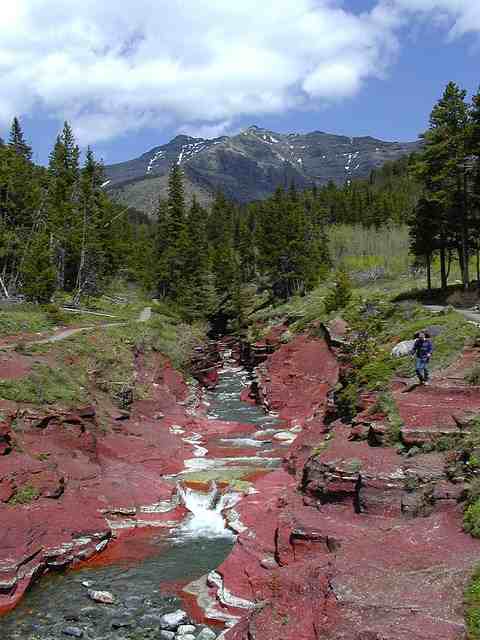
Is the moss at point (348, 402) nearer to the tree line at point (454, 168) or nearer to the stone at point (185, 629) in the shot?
the stone at point (185, 629)

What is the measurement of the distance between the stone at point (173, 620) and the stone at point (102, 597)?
5.58ft

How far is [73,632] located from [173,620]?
2339 mm

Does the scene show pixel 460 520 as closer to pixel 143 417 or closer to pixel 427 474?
pixel 427 474

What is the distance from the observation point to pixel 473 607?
33.9 feet

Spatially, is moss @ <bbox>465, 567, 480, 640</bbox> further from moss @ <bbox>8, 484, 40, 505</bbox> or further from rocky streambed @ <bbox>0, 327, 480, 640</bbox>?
moss @ <bbox>8, 484, 40, 505</bbox>

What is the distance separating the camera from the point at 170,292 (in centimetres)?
6831

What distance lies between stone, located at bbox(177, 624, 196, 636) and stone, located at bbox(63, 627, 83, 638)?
229 cm

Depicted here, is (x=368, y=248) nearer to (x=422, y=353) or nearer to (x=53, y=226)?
(x=53, y=226)

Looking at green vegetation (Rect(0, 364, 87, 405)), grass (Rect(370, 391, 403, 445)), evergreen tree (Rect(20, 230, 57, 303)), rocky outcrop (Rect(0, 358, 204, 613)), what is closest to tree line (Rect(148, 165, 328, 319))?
evergreen tree (Rect(20, 230, 57, 303))

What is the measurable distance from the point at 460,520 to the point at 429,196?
30.2 meters

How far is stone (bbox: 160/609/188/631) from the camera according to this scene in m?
13.8

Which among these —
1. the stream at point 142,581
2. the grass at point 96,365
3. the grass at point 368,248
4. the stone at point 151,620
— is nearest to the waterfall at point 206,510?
the stream at point 142,581

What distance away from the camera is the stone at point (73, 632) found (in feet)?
43.9

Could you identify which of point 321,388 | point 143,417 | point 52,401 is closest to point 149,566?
point 52,401
